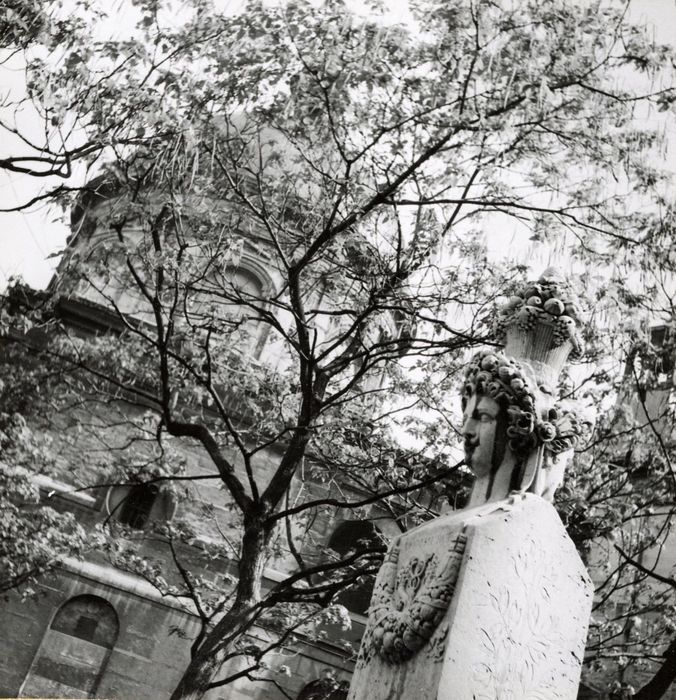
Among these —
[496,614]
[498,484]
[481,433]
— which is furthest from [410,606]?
[481,433]

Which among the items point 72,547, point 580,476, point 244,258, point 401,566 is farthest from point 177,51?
point 244,258

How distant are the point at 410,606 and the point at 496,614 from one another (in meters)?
0.33

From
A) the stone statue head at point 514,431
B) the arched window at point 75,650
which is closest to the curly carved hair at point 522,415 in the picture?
the stone statue head at point 514,431

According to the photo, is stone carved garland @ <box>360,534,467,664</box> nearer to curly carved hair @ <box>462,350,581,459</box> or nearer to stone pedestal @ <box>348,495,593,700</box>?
stone pedestal @ <box>348,495,593,700</box>

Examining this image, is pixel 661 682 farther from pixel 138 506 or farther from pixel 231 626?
pixel 138 506

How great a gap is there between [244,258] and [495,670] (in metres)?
21.5

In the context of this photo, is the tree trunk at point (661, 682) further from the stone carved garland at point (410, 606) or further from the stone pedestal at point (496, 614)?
the stone carved garland at point (410, 606)

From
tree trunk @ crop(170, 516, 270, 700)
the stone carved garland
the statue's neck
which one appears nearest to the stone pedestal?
the stone carved garland

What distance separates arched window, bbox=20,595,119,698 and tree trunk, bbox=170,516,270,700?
9989 mm

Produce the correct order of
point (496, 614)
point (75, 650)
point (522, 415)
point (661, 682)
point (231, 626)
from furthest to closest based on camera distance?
point (75, 650) < point (231, 626) < point (661, 682) < point (522, 415) < point (496, 614)

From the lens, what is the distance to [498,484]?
3184 millimetres

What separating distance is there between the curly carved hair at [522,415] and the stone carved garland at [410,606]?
1.70 feet

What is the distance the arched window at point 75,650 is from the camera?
17.3m

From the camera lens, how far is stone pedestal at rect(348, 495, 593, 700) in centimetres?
264
